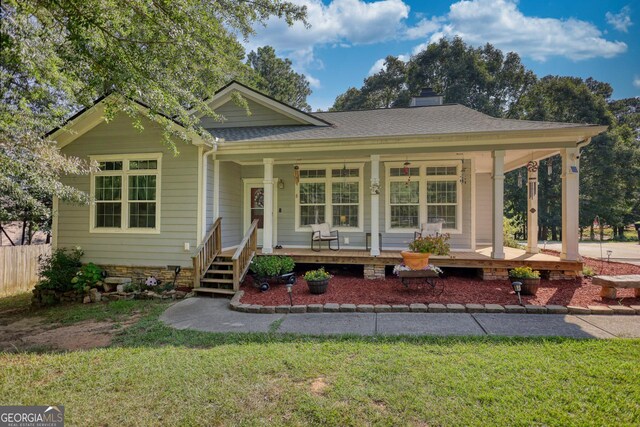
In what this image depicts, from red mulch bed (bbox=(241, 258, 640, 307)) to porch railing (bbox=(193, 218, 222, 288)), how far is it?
99cm

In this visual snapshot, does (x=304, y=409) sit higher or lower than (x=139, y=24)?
lower

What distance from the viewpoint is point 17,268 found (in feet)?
31.7

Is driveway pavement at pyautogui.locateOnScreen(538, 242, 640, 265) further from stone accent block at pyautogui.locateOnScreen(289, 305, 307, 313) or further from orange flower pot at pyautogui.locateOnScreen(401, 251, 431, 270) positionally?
stone accent block at pyautogui.locateOnScreen(289, 305, 307, 313)

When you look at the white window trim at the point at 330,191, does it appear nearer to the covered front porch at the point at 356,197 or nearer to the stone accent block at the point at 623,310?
the covered front porch at the point at 356,197

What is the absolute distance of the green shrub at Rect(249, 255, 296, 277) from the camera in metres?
6.75

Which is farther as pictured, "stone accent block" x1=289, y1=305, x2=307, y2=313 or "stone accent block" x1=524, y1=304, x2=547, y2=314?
"stone accent block" x1=289, y1=305, x2=307, y2=313

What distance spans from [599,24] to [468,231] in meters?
12.2

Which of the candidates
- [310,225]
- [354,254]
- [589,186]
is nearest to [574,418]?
[354,254]

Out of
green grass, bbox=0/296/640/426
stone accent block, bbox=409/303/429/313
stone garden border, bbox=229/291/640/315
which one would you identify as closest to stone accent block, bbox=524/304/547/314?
stone garden border, bbox=229/291/640/315

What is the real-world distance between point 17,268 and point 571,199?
48.4ft

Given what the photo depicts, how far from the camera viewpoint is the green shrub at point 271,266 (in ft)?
22.2

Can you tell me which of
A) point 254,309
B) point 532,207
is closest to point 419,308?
point 254,309

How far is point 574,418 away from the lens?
7.98 ft

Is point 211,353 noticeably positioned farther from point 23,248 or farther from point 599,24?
point 599,24
